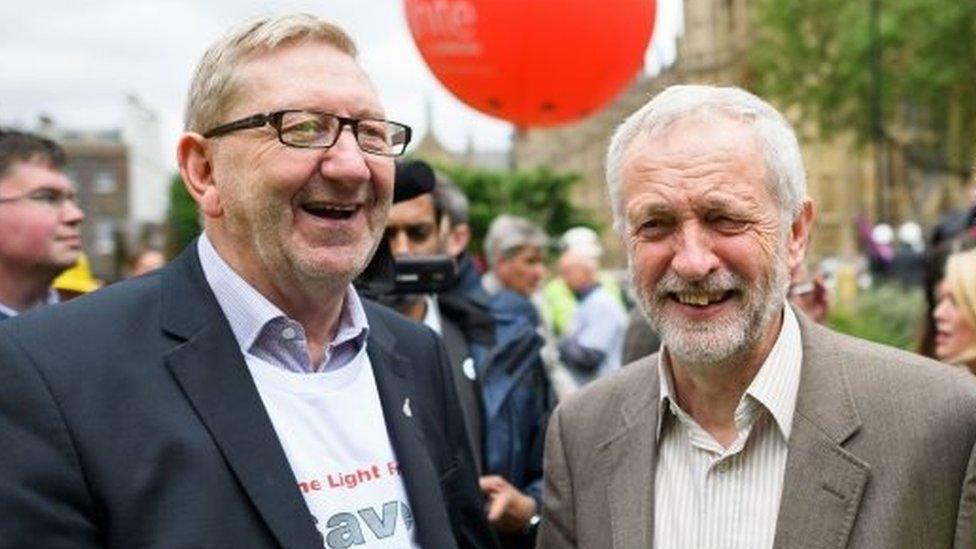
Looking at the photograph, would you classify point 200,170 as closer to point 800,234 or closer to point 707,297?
point 707,297

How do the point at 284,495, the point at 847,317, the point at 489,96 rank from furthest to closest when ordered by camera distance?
the point at 847,317 → the point at 489,96 → the point at 284,495

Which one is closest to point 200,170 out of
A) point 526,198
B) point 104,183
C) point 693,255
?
point 693,255

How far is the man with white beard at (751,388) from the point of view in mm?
2717

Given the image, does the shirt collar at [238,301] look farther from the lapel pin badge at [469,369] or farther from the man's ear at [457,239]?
the man's ear at [457,239]

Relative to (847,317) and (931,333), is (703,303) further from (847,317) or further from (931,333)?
(847,317)

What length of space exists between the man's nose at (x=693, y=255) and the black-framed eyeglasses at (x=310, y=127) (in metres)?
0.59

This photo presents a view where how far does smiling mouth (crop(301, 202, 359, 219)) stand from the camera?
2.66 m

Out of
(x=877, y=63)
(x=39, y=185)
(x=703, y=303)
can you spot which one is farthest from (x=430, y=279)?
(x=877, y=63)

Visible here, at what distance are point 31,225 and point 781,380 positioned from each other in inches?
104

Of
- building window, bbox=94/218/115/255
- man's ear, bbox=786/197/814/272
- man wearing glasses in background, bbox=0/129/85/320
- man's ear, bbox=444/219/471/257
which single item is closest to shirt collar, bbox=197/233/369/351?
man's ear, bbox=786/197/814/272

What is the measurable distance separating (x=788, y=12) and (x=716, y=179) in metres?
43.9

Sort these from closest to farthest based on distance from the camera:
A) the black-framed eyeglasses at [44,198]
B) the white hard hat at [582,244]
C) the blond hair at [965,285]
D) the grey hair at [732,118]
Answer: the grey hair at [732,118]
the blond hair at [965,285]
the black-framed eyeglasses at [44,198]
the white hard hat at [582,244]

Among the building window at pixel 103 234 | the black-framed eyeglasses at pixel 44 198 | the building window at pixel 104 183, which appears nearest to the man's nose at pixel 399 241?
the black-framed eyeglasses at pixel 44 198

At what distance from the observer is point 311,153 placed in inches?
104
